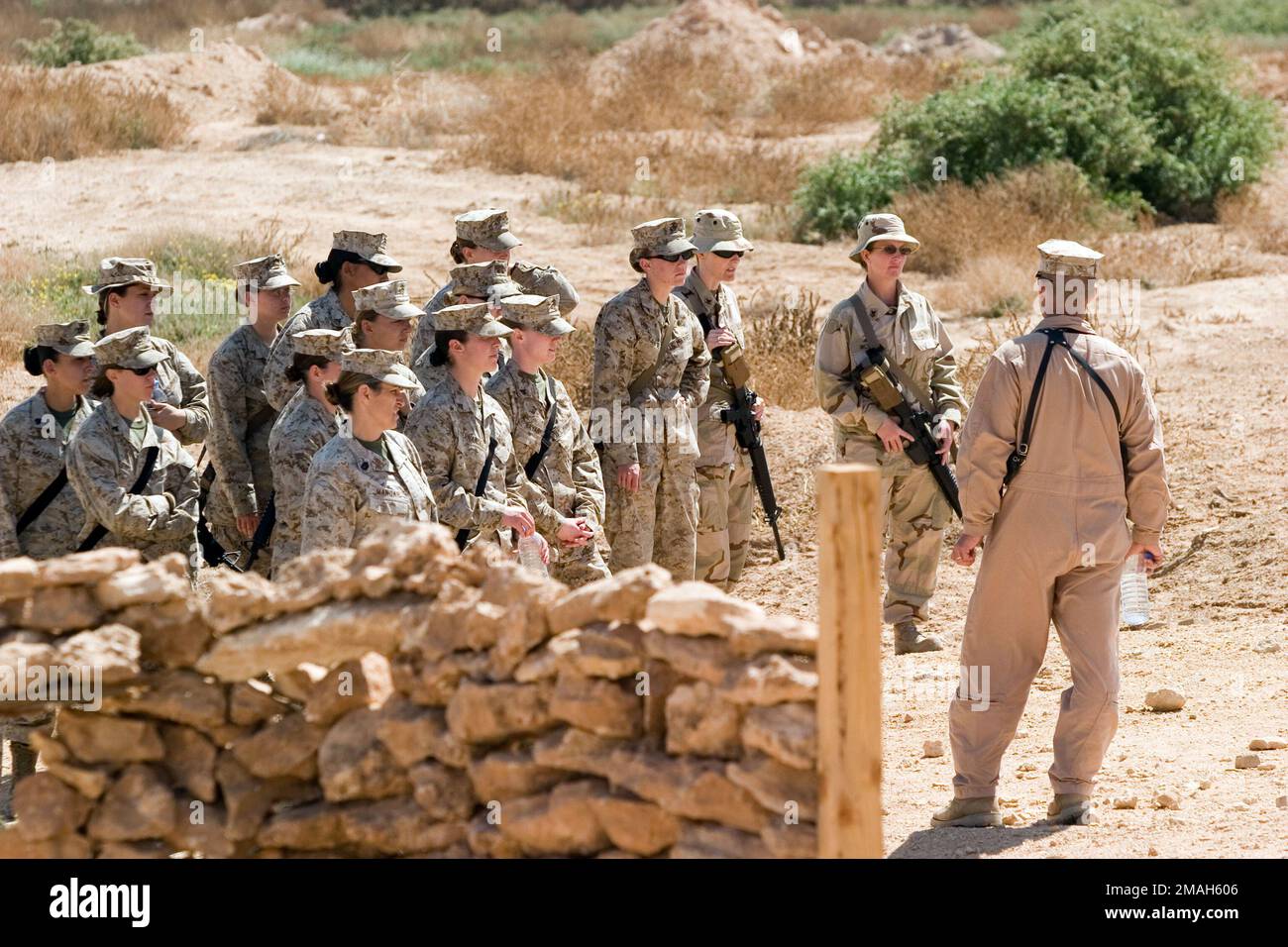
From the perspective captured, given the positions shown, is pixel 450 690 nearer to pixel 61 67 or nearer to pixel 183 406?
pixel 183 406

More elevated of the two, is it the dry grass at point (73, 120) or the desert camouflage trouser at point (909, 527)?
the dry grass at point (73, 120)

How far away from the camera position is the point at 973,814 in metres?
6.67

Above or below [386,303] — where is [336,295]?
below

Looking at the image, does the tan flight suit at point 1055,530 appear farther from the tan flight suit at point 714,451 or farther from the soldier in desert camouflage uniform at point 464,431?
the tan flight suit at point 714,451

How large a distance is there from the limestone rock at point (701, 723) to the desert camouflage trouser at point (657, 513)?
13.6 feet

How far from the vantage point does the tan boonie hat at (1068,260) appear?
6645 millimetres

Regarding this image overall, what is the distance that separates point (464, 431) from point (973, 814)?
103 inches

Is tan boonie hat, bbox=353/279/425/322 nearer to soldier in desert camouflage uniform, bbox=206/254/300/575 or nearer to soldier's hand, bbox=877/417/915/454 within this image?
soldier in desert camouflage uniform, bbox=206/254/300/575

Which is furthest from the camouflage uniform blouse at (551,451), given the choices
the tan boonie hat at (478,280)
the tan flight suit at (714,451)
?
the tan flight suit at (714,451)

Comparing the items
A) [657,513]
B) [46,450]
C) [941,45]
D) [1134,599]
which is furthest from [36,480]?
[941,45]

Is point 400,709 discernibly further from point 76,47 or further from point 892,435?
point 76,47

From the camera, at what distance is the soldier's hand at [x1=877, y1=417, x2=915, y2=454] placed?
30.3ft

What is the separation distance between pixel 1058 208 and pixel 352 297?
37.6 ft

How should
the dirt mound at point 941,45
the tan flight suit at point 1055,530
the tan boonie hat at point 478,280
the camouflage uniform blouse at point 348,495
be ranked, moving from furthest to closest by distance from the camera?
the dirt mound at point 941,45, the tan boonie hat at point 478,280, the tan flight suit at point 1055,530, the camouflage uniform blouse at point 348,495
